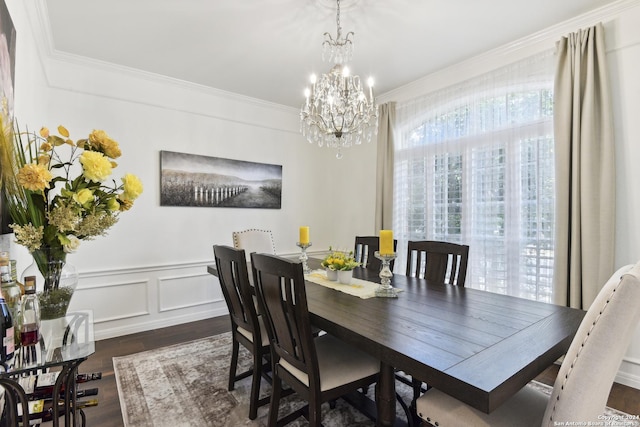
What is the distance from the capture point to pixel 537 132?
2.78m

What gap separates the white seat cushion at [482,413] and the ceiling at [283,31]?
8.22ft

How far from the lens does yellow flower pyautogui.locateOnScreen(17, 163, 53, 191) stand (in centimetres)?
108

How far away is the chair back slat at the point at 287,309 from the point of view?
1.41m

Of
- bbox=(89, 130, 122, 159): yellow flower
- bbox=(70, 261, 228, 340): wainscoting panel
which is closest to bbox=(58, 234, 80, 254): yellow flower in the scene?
bbox=(89, 130, 122, 159): yellow flower

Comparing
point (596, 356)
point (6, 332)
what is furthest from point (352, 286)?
point (6, 332)

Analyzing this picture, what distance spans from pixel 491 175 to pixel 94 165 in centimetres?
315

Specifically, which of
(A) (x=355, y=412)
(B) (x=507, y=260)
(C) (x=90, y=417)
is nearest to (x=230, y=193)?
(C) (x=90, y=417)

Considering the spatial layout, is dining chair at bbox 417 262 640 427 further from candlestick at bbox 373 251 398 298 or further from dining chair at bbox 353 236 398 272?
dining chair at bbox 353 236 398 272

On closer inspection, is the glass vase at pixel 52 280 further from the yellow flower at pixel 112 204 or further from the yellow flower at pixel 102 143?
the yellow flower at pixel 102 143

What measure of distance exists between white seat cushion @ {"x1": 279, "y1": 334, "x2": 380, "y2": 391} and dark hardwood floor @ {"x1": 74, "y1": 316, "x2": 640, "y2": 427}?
1.30m

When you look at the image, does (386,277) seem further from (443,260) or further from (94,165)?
(94,165)

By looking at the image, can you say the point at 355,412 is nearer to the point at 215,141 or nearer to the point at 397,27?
the point at 397,27

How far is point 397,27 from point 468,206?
182 cm

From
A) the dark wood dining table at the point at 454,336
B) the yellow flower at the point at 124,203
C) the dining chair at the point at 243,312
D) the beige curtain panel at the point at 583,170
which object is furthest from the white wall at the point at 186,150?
the dark wood dining table at the point at 454,336
